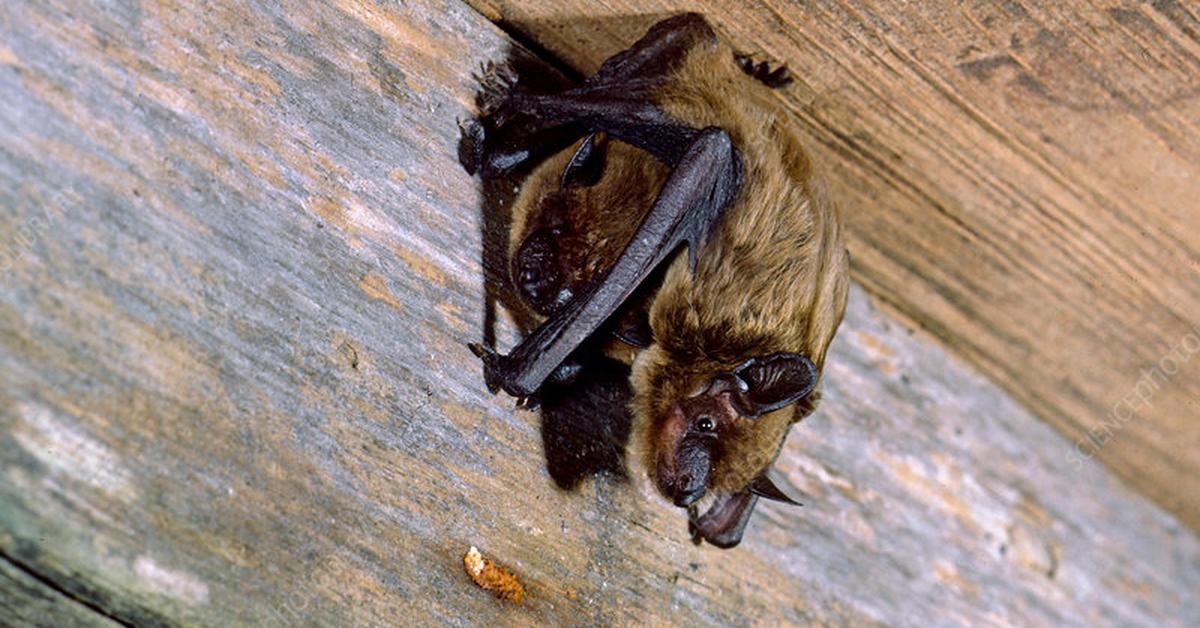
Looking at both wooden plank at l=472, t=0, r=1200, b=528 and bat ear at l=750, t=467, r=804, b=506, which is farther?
bat ear at l=750, t=467, r=804, b=506

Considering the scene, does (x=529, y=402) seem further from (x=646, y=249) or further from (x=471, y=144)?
(x=471, y=144)

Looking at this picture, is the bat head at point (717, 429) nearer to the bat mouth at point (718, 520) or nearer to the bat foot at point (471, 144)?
the bat mouth at point (718, 520)

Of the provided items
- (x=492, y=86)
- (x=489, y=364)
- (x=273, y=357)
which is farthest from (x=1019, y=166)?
(x=273, y=357)

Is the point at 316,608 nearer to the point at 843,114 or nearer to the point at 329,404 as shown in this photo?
the point at 329,404

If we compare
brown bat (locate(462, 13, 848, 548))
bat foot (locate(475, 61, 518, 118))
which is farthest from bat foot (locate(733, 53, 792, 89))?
bat foot (locate(475, 61, 518, 118))

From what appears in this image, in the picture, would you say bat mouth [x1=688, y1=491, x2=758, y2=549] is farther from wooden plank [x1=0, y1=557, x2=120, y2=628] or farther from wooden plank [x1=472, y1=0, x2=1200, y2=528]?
wooden plank [x1=0, y1=557, x2=120, y2=628]
